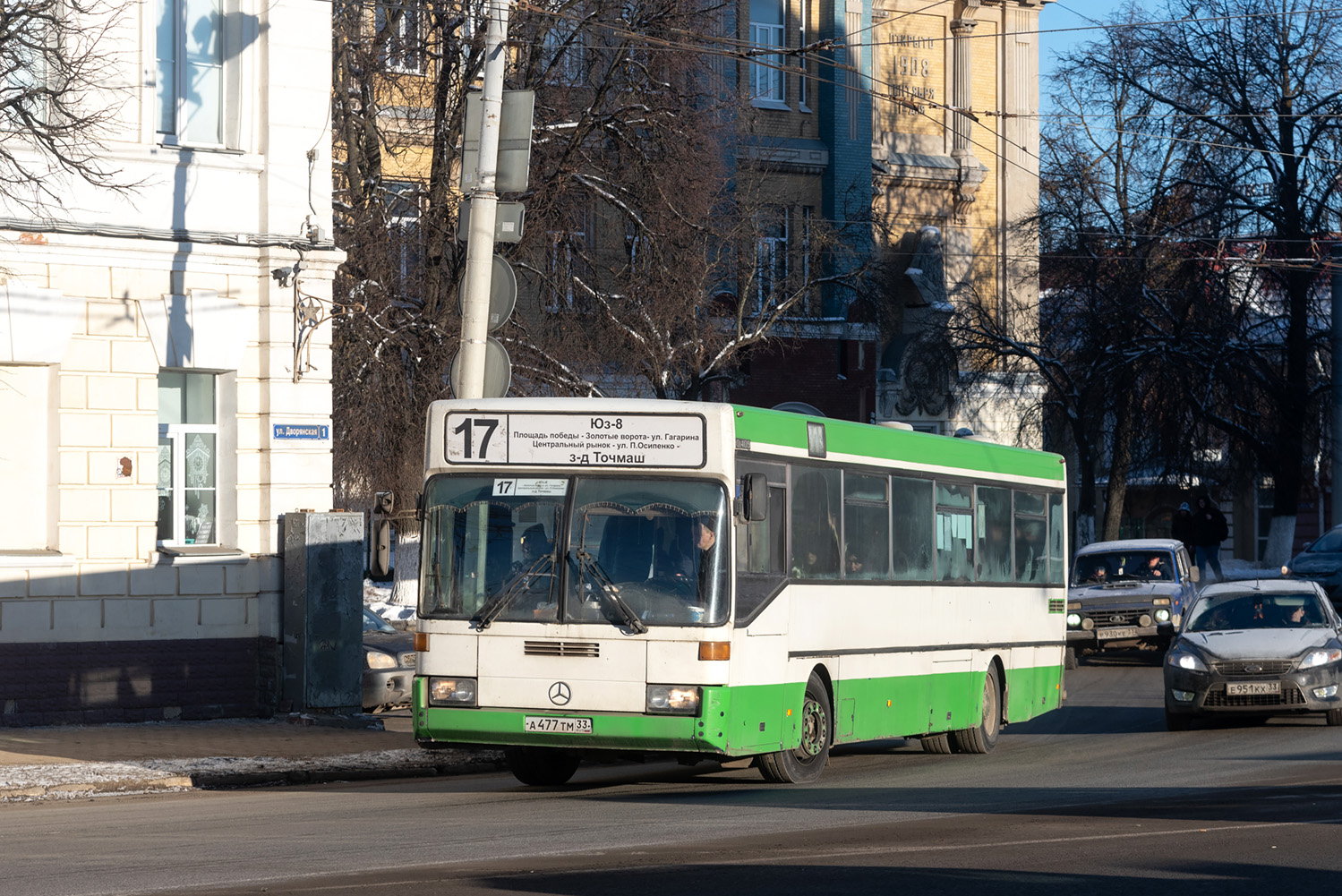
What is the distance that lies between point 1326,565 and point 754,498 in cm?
2620

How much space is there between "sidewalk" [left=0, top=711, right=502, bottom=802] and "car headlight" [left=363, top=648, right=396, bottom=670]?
4.12 feet

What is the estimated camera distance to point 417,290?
90.5ft

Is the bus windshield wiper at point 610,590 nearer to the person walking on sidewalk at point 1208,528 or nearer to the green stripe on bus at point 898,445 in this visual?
the green stripe on bus at point 898,445

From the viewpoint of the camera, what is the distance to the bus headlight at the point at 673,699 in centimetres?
1266

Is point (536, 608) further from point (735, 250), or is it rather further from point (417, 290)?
point (735, 250)

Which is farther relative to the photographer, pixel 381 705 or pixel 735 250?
pixel 735 250

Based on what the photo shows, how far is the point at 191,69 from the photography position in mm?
19484

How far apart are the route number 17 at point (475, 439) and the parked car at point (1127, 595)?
15131mm

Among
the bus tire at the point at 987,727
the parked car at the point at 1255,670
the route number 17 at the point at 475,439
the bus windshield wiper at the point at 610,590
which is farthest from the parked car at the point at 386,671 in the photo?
the parked car at the point at 1255,670

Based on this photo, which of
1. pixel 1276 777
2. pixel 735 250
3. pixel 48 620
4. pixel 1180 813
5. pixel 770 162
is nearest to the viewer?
pixel 1180 813

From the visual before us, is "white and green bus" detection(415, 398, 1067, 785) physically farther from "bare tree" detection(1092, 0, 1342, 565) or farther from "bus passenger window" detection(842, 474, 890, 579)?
"bare tree" detection(1092, 0, 1342, 565)

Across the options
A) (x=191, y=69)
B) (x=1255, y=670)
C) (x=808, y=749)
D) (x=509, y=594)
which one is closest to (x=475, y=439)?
(x=509, y=594)

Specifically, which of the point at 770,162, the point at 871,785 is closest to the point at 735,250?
the point at 770,162

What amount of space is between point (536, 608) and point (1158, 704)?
36.1ft
